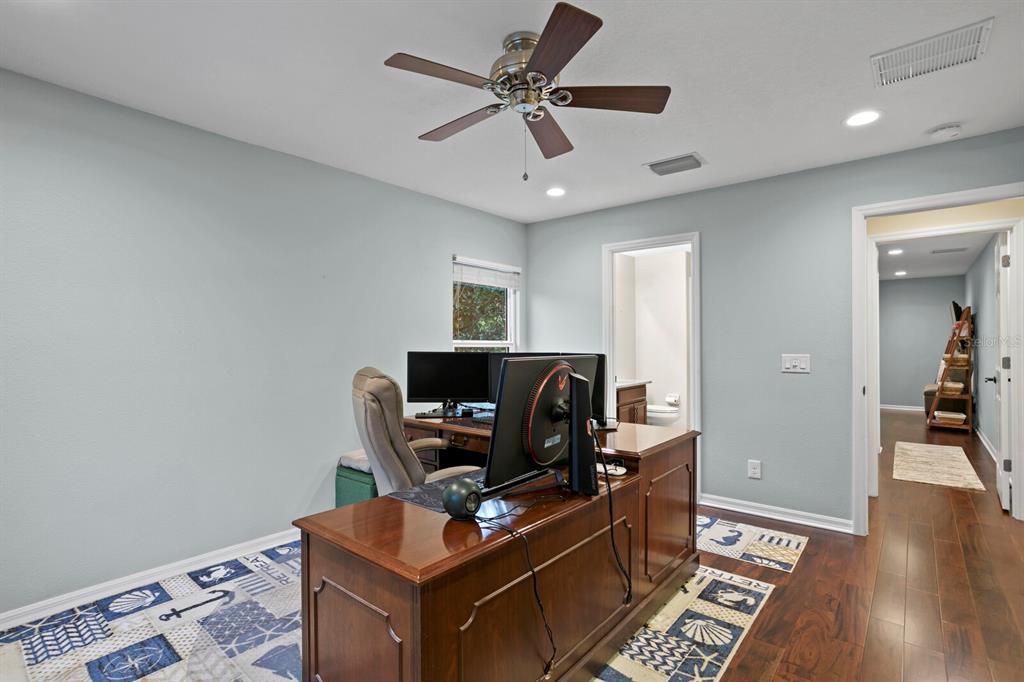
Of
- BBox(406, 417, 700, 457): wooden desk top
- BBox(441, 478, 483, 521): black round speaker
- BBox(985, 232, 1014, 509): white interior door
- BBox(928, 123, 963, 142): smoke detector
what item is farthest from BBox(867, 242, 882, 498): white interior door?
BBox(441, 478, 483, 521): black round speaker

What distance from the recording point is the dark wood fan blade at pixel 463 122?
2.08 metres

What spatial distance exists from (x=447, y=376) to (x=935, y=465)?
5.13m

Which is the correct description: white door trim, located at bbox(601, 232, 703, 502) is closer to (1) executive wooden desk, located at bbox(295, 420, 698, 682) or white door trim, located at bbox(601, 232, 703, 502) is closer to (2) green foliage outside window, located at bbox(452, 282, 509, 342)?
(2) green foliage outside window, located at bbox(452, 282, 509, 342)

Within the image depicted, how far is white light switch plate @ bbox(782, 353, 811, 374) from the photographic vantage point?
11.8ft

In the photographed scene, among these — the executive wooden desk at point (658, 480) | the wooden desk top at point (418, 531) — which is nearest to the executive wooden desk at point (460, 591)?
the wooden desk top at point (418, 531)

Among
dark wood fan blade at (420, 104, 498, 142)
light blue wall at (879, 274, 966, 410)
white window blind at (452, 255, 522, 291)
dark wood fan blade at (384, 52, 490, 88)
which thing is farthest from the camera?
light blue wall at (879, 274, 966, 410)

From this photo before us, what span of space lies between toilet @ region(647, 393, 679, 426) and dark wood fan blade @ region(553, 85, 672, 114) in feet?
12.7

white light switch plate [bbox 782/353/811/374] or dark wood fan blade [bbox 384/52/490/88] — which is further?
white light switch plate [bbox 782/353/811/374]

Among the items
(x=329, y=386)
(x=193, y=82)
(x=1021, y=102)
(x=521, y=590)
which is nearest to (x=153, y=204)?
(x=193, y=82)

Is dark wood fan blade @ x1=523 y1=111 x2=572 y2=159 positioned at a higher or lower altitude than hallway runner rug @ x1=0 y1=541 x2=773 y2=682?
higher

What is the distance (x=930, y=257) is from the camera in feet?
22.4

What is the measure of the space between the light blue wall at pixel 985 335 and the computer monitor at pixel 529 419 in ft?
17.8

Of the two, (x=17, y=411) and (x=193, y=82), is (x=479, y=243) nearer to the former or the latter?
(x=193, y=82)

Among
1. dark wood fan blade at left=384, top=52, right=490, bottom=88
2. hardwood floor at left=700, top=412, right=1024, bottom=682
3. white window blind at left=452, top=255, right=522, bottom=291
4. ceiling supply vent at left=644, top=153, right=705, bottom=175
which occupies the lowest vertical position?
hardwood floor at left=700, top=412, right=1024, bottom=682
